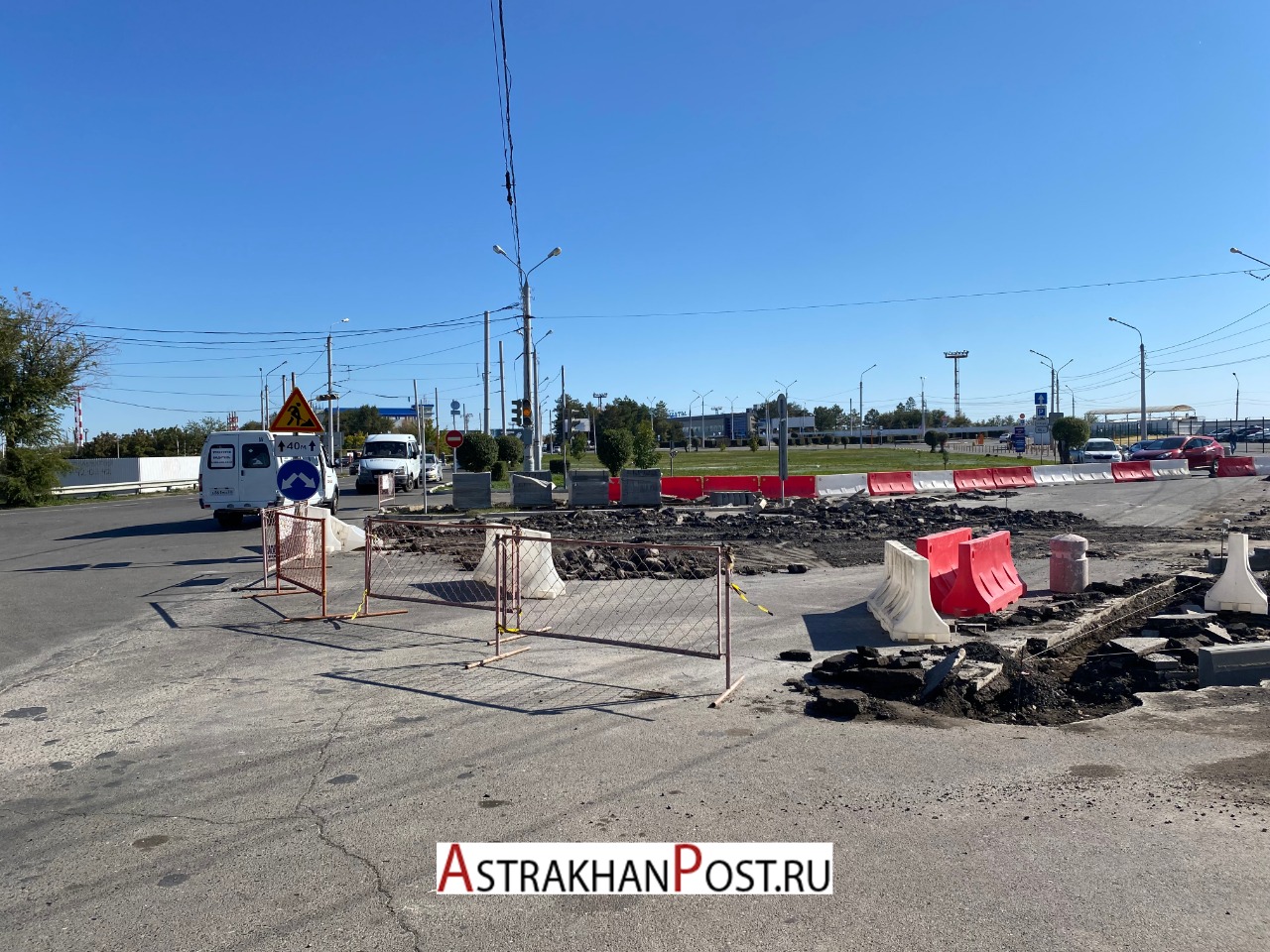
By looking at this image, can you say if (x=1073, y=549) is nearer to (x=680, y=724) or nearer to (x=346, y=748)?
(x=680, y=724)

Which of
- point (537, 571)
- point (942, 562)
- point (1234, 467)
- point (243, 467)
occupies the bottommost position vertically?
point (537, 571)

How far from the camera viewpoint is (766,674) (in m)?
8.39

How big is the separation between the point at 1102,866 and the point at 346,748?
4687mm

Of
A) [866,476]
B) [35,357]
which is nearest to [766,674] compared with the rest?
[866,476]

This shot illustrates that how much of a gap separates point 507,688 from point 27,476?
42147 mm

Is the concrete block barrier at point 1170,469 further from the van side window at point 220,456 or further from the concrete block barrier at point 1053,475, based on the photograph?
the van side window at point 220,456

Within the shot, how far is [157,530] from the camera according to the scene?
2462 centimetres

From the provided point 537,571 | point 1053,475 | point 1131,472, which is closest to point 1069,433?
point 1131,472

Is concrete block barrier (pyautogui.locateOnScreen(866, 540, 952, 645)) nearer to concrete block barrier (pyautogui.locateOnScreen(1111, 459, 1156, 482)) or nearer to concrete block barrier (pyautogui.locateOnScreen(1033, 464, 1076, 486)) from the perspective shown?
concrete block barrier (pyautogui.locateOnScreen(1033, 464, 1076, 486))

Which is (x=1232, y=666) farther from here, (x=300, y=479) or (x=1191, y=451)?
(x=1191, y=451)

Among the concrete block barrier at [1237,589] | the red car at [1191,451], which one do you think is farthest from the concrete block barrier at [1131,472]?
the concrete block barrier at [1237,589]

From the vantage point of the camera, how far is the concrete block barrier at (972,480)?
35.8 metres

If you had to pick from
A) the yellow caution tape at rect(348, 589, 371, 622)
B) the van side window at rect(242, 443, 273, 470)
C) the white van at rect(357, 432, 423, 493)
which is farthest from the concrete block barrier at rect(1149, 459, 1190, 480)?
the yellow caution tape at rect(348, 589, 371, 622)

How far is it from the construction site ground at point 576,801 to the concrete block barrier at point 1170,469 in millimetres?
36950
